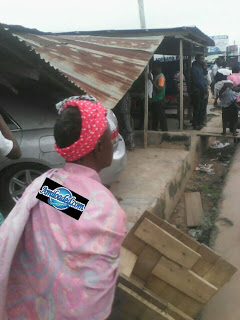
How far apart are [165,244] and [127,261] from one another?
0.27 metres

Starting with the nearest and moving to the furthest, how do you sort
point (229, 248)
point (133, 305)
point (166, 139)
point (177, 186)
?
point (133, 305) < point (229, 248) < point (177, 186) < point (166, 139)

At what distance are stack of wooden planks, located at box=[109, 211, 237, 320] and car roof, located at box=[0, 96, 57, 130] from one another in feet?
8.87

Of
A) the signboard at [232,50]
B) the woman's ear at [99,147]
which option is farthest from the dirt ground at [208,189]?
the signboard at [232,50]

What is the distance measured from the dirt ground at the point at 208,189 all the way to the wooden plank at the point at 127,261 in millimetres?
1886

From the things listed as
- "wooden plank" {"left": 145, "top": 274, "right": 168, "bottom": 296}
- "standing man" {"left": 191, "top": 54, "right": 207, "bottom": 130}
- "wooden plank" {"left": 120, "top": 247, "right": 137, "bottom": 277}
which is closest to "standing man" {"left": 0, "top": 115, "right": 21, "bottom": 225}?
"wooden plank" {"left": 120, "top": 247, "right": 137, "bottom": 277}

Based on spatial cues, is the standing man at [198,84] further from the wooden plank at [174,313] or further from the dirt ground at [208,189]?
the wooden plank at [174,313]

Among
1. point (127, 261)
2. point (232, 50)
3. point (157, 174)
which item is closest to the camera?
point (127, 261)

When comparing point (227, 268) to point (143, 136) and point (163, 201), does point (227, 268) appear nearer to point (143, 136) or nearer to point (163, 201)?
point (163, 201)

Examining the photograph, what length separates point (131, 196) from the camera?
4520 millimetres

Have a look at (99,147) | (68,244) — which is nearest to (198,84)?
(99,147)

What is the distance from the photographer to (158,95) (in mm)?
7832

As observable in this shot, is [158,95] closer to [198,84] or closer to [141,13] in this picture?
[198,84]

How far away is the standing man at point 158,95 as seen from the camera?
770 cm

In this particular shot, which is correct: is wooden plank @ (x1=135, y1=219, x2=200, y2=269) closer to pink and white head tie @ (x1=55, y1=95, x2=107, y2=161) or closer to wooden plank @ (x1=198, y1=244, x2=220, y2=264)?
wooden plank @ (x1=198, y1=244, x2=220, y2=264)
